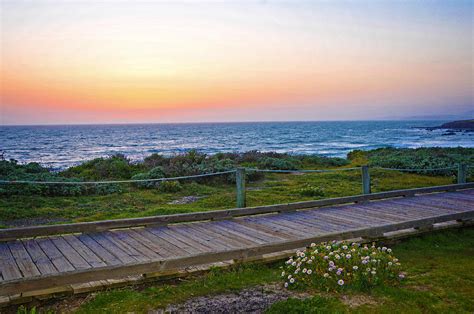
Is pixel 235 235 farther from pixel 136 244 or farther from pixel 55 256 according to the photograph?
pixel 55 256

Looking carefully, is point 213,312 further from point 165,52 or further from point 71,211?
point 165,52

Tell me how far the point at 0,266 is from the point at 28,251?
75cm

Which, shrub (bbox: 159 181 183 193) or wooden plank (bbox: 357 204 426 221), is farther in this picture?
shrub (bbox: 159 181 183 193)

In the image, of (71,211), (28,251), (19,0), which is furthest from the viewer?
(19,0)

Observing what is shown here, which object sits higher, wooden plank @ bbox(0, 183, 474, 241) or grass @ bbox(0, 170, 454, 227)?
wooden plank @ bbox(0, 183, 474, 241)

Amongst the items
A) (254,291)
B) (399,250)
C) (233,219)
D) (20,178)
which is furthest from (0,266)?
(20,178)

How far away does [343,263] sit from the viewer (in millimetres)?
6027

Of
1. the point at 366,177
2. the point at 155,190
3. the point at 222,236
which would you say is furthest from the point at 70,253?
the point at 155,190

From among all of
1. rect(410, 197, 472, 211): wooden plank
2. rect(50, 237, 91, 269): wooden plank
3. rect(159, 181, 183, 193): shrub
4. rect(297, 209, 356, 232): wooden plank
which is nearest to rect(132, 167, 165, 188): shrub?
rect(159, 181, 183, 193): shrub

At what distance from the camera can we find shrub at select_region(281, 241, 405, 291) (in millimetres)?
5750

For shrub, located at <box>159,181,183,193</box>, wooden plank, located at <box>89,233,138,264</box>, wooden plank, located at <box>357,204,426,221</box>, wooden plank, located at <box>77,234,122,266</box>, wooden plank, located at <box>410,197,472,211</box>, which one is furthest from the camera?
shrub, located at <box>159,181,183,193</box>

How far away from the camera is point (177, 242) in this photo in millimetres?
7457

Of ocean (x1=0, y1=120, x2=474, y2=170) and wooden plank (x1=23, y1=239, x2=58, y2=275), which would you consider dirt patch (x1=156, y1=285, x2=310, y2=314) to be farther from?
ocean (x1=0, y1=120, x2=474, y2=170)

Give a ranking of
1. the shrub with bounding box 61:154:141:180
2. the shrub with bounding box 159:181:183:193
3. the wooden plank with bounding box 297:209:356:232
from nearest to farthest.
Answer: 1. the wooden plank with bounding box 297:209:356:232
2. the shrub with bounding box 159:181:183:193
3. the shrub with bounding box 61:154:141:180
